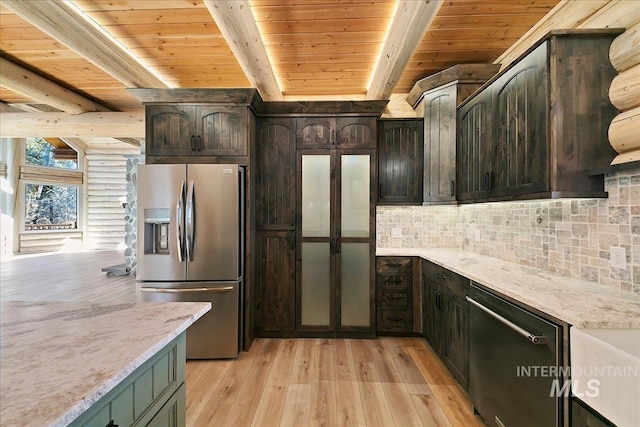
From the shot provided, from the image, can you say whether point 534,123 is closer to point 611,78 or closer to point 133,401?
point 611,78

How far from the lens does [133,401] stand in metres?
0.86

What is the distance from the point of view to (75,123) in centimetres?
441

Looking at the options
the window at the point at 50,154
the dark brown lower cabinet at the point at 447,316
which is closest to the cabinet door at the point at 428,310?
the dark brown lower cabinet at the point at 447,316

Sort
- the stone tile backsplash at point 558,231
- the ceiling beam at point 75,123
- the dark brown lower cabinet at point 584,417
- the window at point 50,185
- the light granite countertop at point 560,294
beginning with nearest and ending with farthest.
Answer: the dark brown lower cabinet at point 584,417 → the light granite countertop at point 560,294 → the stone tile backsplash at point 558,231 → the ceiling beam at point 75,123 → the window at point 50,185

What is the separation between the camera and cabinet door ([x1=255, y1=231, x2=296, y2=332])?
3.08m

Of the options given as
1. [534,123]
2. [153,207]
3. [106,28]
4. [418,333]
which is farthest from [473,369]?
[106,28]

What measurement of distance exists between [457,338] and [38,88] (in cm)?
528

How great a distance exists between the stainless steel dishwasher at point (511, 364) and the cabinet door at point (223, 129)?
Result: 2394 millimetres

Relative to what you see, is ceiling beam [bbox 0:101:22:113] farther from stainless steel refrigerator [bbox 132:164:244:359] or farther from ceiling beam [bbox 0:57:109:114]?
stainless steel refrigerator [bbox 132:164:244:359]

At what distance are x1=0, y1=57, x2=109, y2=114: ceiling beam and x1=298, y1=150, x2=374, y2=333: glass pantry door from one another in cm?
335

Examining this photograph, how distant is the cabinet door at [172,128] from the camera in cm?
281

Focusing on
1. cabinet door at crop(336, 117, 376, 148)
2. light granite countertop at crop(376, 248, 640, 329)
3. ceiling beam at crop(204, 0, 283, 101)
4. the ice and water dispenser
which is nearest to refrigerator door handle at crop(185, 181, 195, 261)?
the ice and water dispenser

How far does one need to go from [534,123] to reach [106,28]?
10.9ft

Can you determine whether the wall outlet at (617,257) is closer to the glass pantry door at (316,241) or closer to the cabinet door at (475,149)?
the cabinet door at (475,149)
